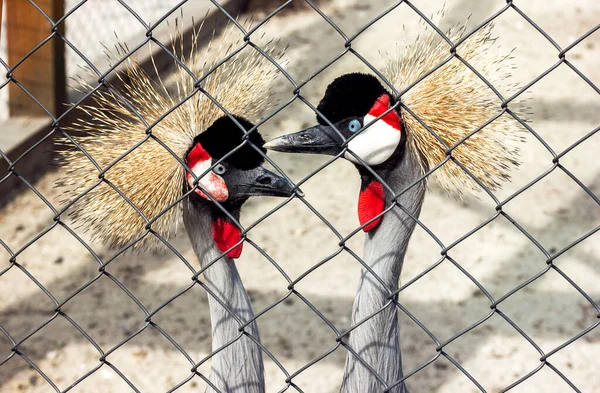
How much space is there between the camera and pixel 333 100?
1.69 metres

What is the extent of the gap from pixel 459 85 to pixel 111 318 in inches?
66.5

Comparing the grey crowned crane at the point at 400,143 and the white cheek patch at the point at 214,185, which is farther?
the white cheek patch at the point at 214,185

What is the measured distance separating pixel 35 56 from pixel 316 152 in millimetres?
1871

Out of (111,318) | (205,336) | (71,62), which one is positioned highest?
(71,62)

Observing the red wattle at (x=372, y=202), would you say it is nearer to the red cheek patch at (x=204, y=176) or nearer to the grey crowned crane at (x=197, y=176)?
the grey crowned crane at (x=197, y=176)

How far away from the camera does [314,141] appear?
5.46ft

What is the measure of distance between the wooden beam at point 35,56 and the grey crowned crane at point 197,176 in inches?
53.2

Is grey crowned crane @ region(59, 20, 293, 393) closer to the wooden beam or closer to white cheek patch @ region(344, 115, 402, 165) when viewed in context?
white cheek patch @ region(344, 115, 402, 165)

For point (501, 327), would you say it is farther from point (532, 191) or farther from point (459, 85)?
point (459, 85)

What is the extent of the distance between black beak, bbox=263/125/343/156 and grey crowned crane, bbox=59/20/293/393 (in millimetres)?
97

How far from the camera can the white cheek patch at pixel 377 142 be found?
5.28 feet

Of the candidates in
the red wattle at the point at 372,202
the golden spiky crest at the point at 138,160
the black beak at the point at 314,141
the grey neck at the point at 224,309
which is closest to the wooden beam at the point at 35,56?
the golden spiky crest at the point at 138,160

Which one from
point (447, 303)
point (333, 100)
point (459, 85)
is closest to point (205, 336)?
point (447, 303)

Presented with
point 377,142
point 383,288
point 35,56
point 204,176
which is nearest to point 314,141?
point 377,142
